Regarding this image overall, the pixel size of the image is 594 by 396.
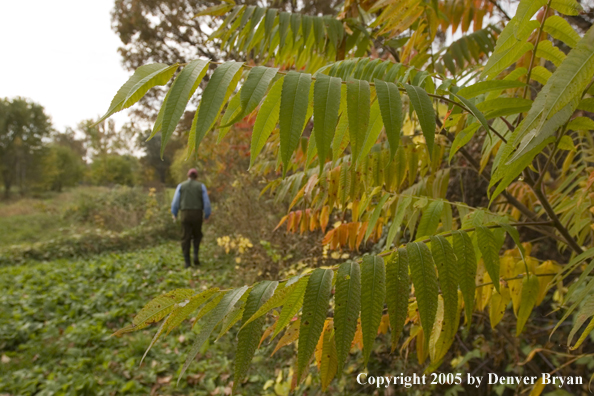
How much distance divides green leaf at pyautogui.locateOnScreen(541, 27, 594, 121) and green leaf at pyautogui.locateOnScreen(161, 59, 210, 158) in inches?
27.9

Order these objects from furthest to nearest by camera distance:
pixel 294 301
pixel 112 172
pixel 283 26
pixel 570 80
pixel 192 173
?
pixel 112 172 → pixel 192 173 → pixel 283 26 → pixel 294 301 → pixel 570 80

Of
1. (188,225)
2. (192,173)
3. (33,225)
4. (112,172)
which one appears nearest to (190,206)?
(188,225)

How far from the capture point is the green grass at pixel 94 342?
3.60 meters

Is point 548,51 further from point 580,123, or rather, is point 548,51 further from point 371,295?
point 371,295

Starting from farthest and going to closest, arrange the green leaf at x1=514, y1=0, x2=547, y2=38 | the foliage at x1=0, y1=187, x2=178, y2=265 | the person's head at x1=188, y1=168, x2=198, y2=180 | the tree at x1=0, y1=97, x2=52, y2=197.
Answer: the tree at x1=0, y1=97, x2=52, y2=197 < the foliage at x1=0, y1=187, x2=178, y2=265 < the person's head at x1=188, y1=168, x2=198, y2=180 < the green leaf at x1=514, y1=0, x2=547, y2=38

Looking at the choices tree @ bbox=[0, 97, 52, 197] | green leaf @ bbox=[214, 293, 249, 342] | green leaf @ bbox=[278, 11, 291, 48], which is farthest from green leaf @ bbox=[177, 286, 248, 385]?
tree @ bbox=[0, 97, 52, 197]

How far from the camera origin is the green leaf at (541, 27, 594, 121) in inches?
22.7

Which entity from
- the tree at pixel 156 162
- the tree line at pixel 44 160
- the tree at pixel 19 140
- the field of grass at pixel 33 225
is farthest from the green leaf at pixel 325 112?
the tree at pixel 156 162

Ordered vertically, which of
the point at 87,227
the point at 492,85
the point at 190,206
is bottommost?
the point at 87,227

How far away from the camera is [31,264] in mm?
8359

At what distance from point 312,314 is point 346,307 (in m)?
0.08

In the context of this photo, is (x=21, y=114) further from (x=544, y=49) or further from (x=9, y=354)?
(x=544, y=49)

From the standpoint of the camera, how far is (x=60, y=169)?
28.3 meters

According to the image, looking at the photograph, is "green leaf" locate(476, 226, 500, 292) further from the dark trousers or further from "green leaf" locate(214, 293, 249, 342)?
the dark trousers
